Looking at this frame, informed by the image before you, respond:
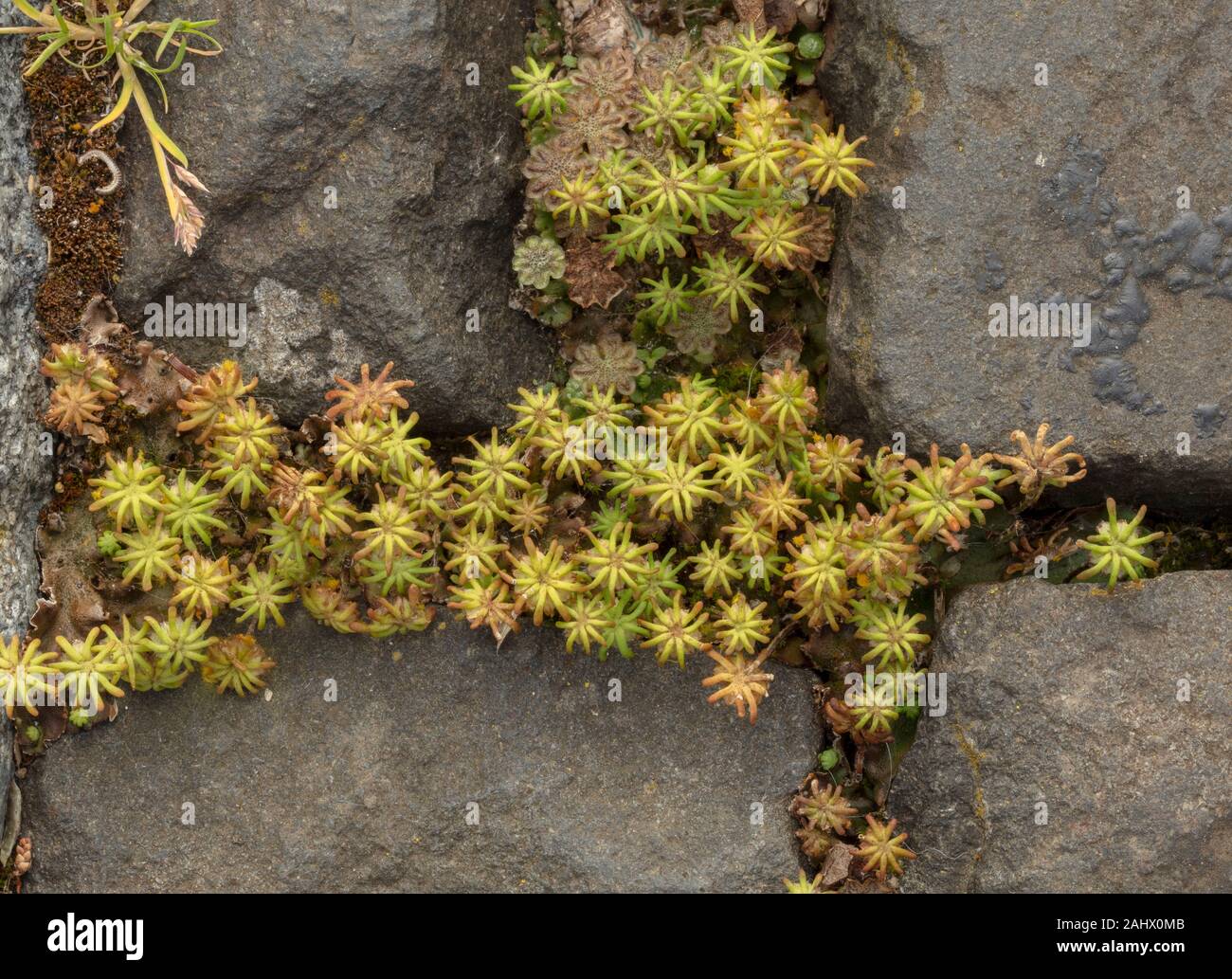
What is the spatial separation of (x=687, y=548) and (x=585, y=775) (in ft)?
3.50

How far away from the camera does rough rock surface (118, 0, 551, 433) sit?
4.99 metres

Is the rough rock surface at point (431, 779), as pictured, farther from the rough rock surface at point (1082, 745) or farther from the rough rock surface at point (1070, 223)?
the rough rock surface at point (1070, 223)

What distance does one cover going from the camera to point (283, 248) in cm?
512

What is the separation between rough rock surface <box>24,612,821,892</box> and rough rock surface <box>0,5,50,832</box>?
1.80 feet

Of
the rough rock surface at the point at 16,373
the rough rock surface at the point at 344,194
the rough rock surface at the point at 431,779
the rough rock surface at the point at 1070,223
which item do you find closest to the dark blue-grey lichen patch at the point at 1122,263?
the rough rock surface at the point at 1070,223

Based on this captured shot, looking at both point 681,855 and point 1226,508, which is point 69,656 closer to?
point 681,855

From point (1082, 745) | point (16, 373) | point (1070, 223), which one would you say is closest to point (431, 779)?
point (16, 373)

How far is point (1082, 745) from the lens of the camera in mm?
4930

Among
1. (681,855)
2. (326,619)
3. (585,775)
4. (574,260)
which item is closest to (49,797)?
(326,619)

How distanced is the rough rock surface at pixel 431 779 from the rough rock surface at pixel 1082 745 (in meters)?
0.67

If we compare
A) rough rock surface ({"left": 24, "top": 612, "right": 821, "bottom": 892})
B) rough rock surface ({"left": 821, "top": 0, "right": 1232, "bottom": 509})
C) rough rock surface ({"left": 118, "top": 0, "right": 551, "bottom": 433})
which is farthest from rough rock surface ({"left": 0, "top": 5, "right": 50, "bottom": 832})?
rough rock surface ({"left": 821, "top": 0, "right": 1232, "bottom": 509})

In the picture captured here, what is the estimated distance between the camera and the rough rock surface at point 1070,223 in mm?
4914

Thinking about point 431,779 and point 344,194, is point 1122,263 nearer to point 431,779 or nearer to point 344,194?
point 344,194

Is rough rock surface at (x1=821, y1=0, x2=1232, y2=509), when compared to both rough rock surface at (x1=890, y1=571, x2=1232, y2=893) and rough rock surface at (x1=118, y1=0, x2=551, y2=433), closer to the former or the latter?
rough rock surface at (x1=890, y1=571, x2=1232, y2=893)
